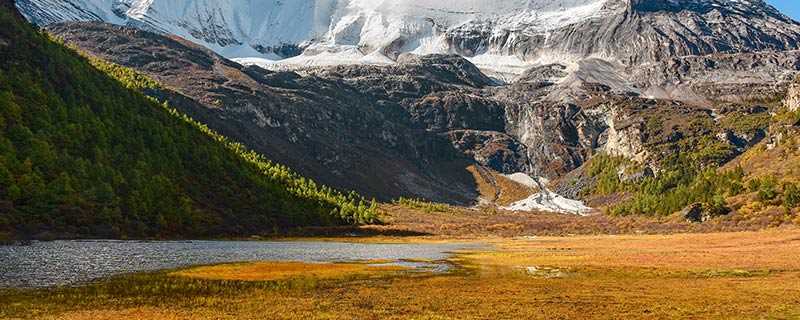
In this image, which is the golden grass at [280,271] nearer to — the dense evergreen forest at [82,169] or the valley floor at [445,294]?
the valley floor at [445,294]

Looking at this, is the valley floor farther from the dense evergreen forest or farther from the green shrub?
the green shrub

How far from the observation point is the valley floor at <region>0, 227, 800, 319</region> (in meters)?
39.2

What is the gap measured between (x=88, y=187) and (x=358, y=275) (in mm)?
105869

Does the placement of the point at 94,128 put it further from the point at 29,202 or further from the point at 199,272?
the point at 199,272

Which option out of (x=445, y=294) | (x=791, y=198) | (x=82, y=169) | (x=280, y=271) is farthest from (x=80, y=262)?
(x=791, y=198)

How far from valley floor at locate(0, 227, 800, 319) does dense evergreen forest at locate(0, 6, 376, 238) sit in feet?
243

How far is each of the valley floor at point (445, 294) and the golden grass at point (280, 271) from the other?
0.19m

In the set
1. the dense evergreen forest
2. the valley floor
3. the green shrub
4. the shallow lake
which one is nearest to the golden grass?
the valley floor

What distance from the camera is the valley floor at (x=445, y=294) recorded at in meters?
39.2

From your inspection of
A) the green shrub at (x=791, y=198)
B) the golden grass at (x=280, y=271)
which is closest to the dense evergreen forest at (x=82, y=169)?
the golden grass at (x=280, y=271)

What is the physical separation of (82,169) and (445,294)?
126166mm

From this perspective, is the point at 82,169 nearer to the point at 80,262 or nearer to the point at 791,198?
the point at 80,262

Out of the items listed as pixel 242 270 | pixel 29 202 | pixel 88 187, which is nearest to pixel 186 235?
pixel 88 187

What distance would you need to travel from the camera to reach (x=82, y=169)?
15000cm
